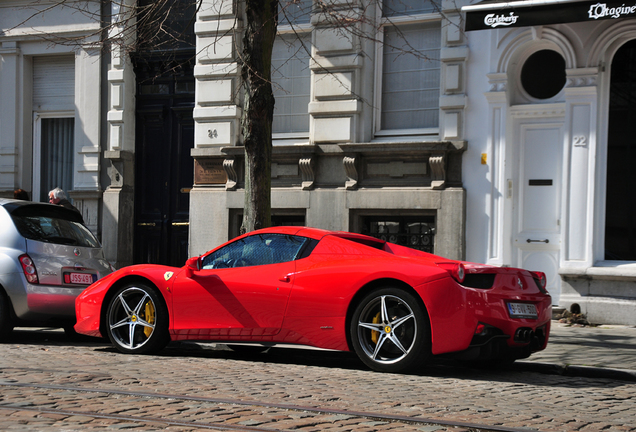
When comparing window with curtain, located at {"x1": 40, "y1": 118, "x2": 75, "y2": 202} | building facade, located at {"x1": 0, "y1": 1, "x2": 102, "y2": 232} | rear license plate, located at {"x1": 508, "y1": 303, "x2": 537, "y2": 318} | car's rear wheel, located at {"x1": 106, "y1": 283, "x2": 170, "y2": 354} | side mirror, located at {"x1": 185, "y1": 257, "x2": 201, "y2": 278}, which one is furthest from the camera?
window with curtain, located at {"x1": 40, "y1": 118, "x2": 75, "y2": 202}

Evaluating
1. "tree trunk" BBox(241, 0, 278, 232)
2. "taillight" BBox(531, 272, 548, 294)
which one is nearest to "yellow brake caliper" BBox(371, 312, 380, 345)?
"taillight" BBox(531, 272, 548, 294)

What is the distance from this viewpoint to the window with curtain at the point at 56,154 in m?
16.7

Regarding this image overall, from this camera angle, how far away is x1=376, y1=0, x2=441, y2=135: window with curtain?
43.0ft

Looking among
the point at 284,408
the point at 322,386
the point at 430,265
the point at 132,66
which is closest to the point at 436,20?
the point at 132,66

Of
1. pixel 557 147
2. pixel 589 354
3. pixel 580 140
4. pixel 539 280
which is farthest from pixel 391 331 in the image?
pixel 557 147

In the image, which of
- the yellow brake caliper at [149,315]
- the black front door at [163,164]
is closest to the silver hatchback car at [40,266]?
the yellow brake caliper at [149,315]

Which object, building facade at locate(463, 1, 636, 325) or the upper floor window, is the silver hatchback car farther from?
building facade at locate(463, 1, 636, 325)

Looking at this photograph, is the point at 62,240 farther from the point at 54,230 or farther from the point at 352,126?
the point at 352,126

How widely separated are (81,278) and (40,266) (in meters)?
0.55

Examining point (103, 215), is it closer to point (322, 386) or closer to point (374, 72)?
point (374, 72)

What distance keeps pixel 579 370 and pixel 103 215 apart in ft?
36.0

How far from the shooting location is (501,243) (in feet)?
39.6

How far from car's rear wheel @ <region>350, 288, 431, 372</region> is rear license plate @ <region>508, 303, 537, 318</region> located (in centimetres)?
75

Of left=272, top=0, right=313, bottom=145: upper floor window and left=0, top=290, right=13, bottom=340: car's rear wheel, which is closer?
left=0, top=290, right=13, bottom=340: car's rear wheel
